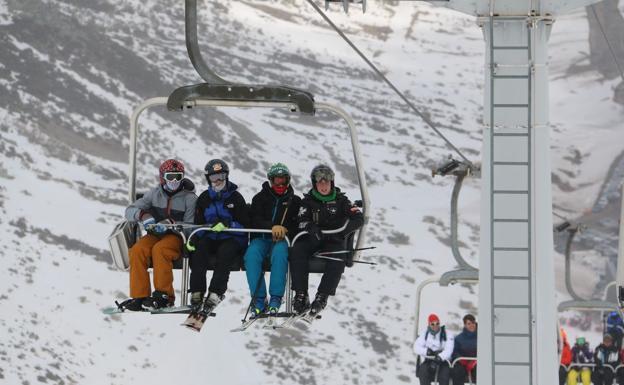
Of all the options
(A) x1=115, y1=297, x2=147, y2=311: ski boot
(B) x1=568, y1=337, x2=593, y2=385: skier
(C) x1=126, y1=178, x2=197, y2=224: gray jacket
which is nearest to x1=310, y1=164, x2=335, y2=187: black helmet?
(C) x1=126, y1=178, x2=197, y2=224: gray jacket

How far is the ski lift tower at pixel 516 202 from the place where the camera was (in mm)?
6887

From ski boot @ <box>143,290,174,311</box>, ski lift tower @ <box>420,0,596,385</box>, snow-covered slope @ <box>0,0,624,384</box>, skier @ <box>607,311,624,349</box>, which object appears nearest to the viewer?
ski lift tower @ <box>420,0,596,385</box>

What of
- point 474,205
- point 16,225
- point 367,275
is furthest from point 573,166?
point 16,225

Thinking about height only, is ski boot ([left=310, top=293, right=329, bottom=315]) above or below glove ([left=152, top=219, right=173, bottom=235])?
below

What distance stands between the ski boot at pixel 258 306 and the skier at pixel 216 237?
0.78 feet

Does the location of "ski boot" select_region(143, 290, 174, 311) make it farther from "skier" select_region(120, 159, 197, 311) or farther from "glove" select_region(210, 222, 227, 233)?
"glove" select_region(210, 222, 227, 233)

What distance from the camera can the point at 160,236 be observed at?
962 cm

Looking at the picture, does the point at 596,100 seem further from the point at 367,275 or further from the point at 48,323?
the point at 48,323

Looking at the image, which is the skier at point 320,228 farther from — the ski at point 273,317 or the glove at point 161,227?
the glove at point 161,227

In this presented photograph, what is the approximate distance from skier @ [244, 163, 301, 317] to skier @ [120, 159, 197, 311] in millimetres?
472

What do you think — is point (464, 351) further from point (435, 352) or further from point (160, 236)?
point (160, 236)

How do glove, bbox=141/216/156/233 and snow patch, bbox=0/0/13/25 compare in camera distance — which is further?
snow patch, bbox=0/0/13/25

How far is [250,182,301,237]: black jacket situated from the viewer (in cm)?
957

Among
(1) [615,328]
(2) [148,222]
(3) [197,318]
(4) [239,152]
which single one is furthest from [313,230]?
(4) [239,152]
